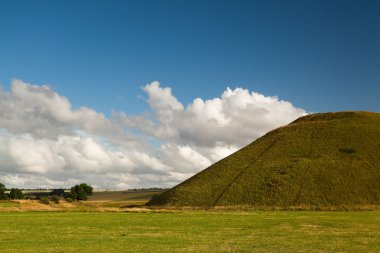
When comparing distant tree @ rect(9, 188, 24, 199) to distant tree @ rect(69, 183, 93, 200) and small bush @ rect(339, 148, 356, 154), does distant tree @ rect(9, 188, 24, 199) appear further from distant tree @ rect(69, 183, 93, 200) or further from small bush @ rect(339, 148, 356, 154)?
small bush @ rect(339, 148, 356, 154)

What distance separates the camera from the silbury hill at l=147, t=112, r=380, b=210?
91.7 metres

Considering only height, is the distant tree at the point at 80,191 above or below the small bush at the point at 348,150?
below

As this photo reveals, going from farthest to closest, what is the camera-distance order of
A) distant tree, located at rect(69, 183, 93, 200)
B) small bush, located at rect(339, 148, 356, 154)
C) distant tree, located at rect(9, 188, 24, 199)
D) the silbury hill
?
distant tree, located at rect(9, 188, 24, 199), distant tree, located at rect(69, 183, 93, 200), small bush, located at rect(339, 148, 356, 154), the silbury hill

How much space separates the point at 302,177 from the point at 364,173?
45.5ft

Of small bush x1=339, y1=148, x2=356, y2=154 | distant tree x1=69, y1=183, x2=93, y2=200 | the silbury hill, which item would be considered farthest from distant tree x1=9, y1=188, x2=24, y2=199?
small bush x1=339, y1=148, x2=356, y2=154

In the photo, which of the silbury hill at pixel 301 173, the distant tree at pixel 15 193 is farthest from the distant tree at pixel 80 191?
the silbury hill at pixel 301 173

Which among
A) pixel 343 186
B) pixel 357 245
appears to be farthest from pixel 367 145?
pixel 357 245

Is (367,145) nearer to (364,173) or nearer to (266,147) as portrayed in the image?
(364,173)

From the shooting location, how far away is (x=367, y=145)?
109 m

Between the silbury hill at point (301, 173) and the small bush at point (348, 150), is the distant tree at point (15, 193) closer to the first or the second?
the silbury hill at point (301, 173)

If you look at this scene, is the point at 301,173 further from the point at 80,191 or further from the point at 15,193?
the point at 15,193

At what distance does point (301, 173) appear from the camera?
101 meters

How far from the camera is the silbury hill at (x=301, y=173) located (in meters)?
91.7

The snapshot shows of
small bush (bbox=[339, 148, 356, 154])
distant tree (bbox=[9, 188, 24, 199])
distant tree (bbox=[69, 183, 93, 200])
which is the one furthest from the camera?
distant tree (bbox=[9, 188, 24, 199])
